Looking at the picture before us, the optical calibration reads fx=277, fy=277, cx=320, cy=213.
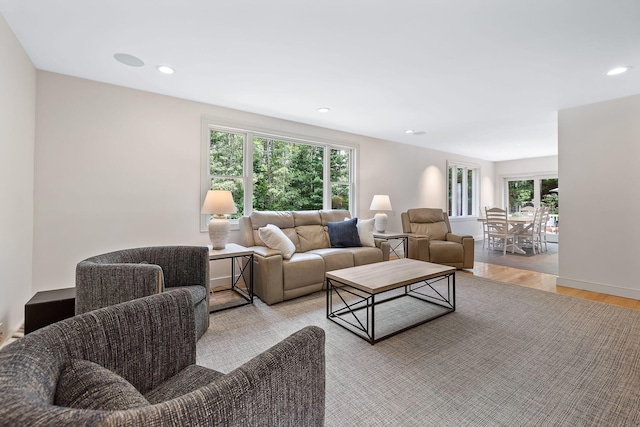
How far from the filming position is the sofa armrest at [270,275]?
292cm

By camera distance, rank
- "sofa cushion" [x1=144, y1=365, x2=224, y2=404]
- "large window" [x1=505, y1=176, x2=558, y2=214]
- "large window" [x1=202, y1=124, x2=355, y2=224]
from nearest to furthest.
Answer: "sofa cushion" [x1=144, y1=365, x2=224, y2=404] < "large window" [x1=202, y1=124, x2=355, y2=224] < "large window" [x1=505, y1=176, x2=558, y2=214]

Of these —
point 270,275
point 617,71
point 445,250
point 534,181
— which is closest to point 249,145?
point 270,275

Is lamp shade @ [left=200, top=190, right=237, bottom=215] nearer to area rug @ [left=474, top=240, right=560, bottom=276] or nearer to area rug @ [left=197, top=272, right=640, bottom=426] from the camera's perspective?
area rug @ [left=197, top=272, right=640, bottom=426]

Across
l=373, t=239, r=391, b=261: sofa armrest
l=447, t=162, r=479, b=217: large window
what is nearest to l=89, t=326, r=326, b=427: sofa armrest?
l=373, t=239, r=391, b=261: sofa armrest

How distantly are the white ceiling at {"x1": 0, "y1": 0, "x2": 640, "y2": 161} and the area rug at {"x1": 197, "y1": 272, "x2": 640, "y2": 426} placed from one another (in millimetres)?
2342

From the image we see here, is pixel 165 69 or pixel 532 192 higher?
pixel 165 69

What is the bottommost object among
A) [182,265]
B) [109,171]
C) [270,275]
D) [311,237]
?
[270,275]

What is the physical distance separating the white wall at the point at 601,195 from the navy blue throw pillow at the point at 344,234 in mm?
2754

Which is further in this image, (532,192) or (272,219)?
(532,192)

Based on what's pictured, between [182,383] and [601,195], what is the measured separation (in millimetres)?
4724

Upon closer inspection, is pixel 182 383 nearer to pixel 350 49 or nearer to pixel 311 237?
pixel 350 49

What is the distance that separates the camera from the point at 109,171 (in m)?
2.94

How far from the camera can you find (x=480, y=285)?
3584mm

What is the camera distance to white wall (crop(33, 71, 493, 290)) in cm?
267
